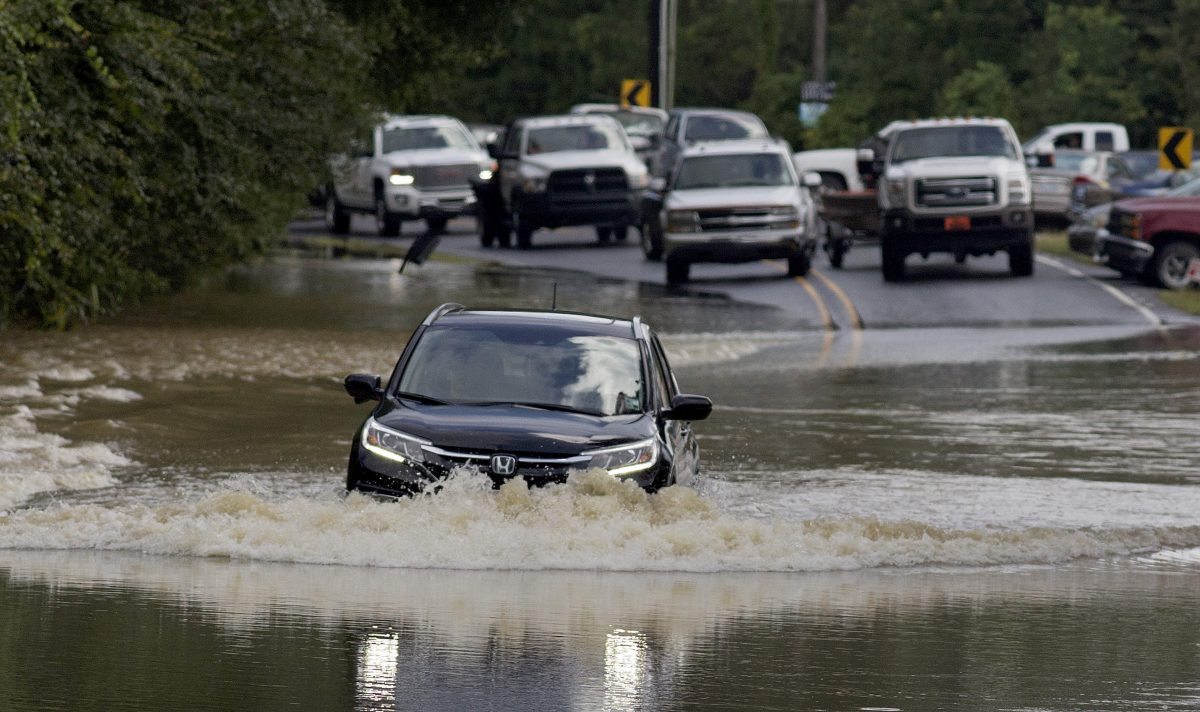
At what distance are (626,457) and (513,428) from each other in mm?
594

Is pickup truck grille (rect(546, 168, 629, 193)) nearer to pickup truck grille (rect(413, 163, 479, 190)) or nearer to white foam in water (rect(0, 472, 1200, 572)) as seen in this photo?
pickup truck grille (rect(413, 163, 479, 190))

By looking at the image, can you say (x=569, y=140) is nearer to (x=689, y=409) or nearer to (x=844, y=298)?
(x=844, y=298)

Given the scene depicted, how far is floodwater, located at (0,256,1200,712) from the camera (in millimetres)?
9016

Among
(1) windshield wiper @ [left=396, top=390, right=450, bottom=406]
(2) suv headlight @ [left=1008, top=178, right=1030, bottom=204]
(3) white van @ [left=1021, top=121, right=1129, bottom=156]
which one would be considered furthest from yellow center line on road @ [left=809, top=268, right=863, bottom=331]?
(3) white van @ [left=1021, top=121, right=1129, bottom=156]

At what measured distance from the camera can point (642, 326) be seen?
13961 millimetres

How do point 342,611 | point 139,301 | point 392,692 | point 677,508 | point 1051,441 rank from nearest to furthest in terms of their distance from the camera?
point 392,692 → point 342,611 → point 677,508 → point 1051,441 → point 139,301

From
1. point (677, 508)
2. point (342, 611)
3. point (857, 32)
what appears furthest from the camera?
point (857, 32)

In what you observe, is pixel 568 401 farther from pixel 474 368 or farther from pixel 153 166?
pixel 153 166

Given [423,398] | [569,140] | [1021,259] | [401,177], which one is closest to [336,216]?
[401,177]

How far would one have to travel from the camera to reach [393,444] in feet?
40.4

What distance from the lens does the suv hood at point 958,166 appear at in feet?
114

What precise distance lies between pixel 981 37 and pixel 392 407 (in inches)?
2532

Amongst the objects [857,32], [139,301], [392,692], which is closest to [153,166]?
[139,301]

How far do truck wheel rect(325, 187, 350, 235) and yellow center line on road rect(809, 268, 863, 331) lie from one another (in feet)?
44.3
